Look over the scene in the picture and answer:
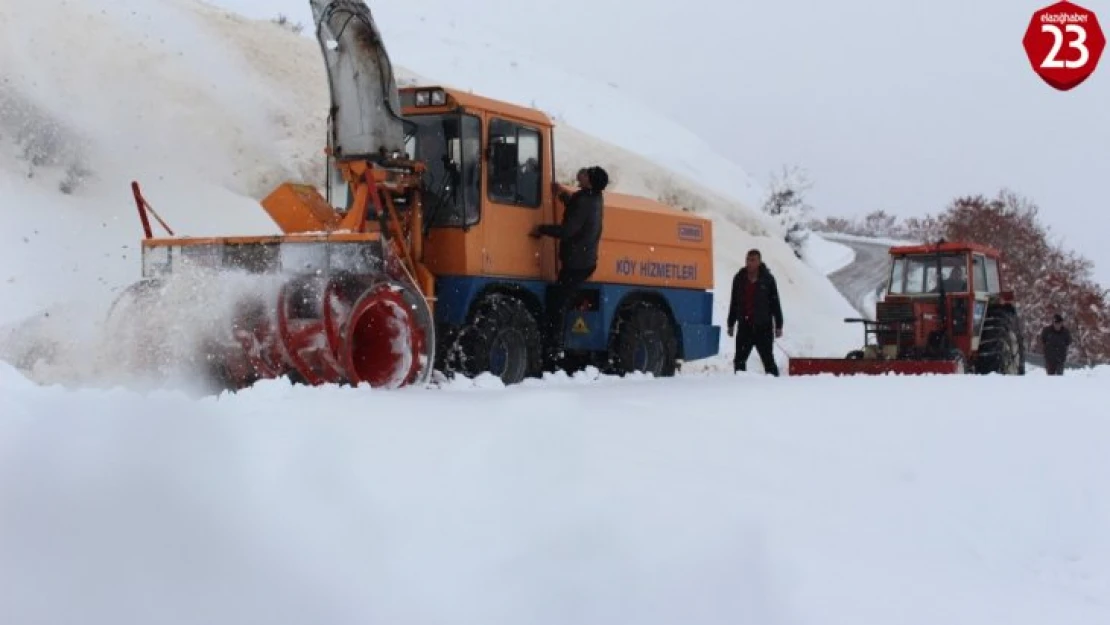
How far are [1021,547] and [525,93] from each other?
4559 cm

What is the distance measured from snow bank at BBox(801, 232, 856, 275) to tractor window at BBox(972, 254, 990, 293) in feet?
90.4

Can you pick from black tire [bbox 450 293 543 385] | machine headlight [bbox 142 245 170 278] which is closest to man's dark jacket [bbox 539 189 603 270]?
black tire [bbox 450 293 543 385]

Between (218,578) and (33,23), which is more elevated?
(33,23)

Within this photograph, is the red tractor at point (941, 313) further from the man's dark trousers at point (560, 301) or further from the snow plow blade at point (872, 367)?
the man's dark trousers at point (560, 301)

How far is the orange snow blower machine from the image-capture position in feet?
33.7

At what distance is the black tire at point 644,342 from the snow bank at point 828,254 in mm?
33937

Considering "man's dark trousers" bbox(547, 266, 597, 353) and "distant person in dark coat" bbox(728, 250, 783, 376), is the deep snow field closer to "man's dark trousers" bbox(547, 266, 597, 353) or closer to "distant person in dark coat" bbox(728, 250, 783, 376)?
"man's dark trousers" bbox(547, 266, 597, 353)

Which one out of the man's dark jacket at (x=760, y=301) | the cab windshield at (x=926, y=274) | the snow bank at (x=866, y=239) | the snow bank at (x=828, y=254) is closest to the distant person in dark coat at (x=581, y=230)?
the man's dark jacket at (x=760, y=301)

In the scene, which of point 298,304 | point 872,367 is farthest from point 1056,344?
point 298,304

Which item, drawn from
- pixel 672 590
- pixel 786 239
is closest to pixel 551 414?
pixel 672 590

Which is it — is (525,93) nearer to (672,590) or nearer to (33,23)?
(33,23)

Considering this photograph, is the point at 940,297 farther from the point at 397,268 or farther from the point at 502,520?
the point at 502,520

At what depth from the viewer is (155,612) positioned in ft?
15.4

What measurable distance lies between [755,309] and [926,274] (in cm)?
608
